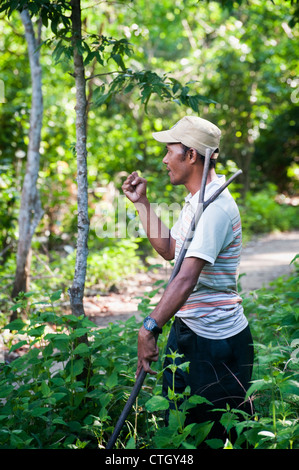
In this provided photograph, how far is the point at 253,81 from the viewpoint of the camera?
463 inches

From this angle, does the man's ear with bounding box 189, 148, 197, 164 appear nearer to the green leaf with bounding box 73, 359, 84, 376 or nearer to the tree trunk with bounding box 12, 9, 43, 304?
the green leaf with bounding box 73, 359, 84, 376

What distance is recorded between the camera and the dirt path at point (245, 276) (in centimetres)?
554

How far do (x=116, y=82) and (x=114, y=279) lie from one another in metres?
3.63

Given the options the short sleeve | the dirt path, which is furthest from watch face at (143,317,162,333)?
the dirt path

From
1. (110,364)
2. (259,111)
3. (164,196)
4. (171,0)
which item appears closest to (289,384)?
(110,364)

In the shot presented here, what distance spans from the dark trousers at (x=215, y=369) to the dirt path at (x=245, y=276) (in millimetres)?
1056

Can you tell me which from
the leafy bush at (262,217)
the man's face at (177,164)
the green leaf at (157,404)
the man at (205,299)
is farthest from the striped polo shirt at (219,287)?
the leafy bush at (262,217)

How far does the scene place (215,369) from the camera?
87.8 inches

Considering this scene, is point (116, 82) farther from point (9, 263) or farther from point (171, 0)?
point (171, 0)

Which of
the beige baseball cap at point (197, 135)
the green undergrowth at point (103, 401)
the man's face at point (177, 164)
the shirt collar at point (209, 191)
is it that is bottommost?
the green undergrowth at point (103, 401)

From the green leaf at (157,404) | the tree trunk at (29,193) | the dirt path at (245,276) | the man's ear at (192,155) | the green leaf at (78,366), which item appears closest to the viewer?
the green leaf at (157,404)

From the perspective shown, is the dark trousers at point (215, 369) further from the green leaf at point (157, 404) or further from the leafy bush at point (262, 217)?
the leafy bush at point (262, 217)

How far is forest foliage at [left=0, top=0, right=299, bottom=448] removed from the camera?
8.30ft

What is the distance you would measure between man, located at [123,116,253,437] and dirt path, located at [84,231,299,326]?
1070 mm
